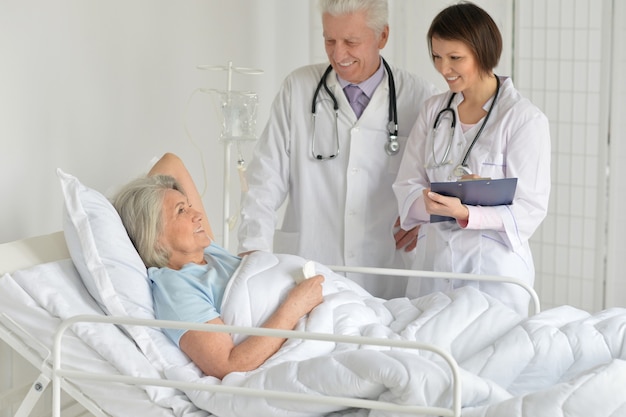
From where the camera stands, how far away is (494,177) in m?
3.07

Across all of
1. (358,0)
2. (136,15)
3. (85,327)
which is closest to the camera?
(85,327)

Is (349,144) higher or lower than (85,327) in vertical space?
higher

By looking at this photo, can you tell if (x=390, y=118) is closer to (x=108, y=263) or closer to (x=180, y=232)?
(x=180, y=232)

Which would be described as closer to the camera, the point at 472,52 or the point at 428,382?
the point at 428,382

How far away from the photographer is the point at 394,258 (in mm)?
3496

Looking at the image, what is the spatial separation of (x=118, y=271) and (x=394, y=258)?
1.17 meters

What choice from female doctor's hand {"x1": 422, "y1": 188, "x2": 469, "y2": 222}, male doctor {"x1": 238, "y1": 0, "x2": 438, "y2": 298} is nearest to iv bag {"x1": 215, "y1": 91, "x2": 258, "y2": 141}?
male doctor {"x1": 238, "y1": 0, "x2": 438, "y2": 298}

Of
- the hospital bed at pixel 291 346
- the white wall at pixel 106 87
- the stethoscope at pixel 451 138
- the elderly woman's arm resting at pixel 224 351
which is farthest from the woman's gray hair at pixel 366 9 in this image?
the elderly woman's arm resting at pixel 224 351

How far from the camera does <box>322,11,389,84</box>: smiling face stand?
3.30 m

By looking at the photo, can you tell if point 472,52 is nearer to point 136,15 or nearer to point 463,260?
point 463,260

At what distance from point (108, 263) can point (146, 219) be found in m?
0.20

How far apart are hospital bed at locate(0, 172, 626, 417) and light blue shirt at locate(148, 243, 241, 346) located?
4 cm

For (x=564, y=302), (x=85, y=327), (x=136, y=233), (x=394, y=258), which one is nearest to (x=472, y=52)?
(x=394, y=258)

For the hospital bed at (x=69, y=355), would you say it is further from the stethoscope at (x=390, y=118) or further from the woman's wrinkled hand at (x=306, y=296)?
the stethoscope at (x=390, y=118)
